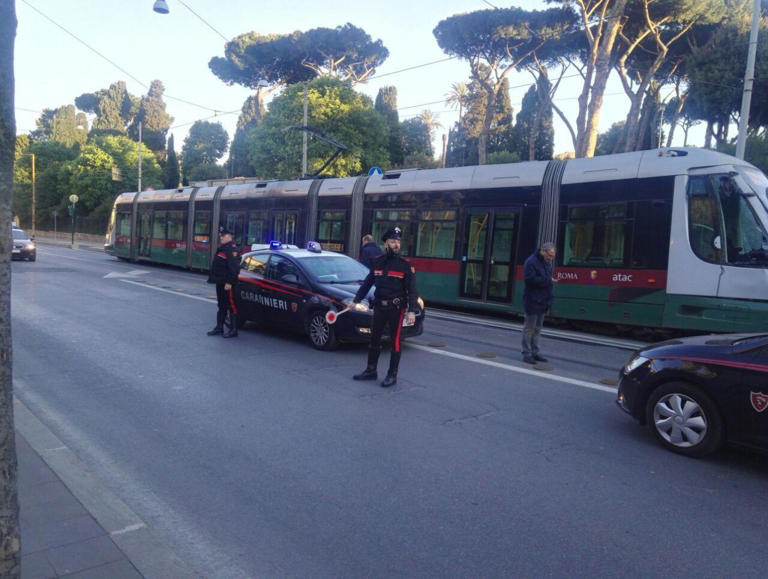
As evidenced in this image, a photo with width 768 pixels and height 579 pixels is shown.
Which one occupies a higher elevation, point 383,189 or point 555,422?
point 383,189

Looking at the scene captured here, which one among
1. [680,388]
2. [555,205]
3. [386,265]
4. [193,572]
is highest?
[555,205]

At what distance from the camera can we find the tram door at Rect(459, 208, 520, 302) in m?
A: 12.8

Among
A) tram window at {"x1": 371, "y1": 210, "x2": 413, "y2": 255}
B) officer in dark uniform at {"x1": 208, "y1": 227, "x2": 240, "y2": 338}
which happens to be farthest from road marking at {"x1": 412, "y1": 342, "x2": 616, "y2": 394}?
tram window at {"x1": 371, "y1": 210, "x2": 413, "y2": 255}

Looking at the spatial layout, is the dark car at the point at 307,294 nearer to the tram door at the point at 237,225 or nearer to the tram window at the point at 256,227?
the tram window at the point at 256,227

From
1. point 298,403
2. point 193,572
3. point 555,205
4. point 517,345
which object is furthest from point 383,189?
point 193,572

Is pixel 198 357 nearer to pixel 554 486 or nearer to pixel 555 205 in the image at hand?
pixel 554 486

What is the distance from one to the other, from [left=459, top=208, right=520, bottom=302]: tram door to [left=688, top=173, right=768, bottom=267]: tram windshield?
3.56 metres

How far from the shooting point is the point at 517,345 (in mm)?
9922

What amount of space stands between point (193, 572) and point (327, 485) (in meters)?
1.26

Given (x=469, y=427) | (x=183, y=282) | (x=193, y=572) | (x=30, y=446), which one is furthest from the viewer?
(x=183, y=282)

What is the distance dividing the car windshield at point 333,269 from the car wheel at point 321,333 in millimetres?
642

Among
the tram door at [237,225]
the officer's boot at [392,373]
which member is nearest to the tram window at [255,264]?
the officer's boot at [392,373]

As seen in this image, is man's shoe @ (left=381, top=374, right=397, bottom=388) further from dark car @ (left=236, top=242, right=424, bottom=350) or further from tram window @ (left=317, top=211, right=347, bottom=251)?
tram window @ (left=317, top=211, right=347, bottom=251)

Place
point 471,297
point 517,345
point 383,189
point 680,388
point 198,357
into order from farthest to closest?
point 383,189 < point 471,297 < point 517,345 < point 198,357 < point 680,388
